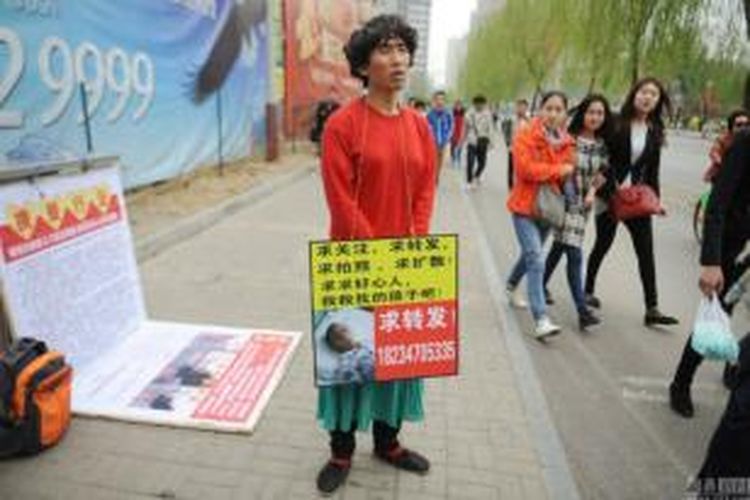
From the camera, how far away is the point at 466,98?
60.8 meters

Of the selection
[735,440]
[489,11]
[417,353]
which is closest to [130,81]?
[417,353]

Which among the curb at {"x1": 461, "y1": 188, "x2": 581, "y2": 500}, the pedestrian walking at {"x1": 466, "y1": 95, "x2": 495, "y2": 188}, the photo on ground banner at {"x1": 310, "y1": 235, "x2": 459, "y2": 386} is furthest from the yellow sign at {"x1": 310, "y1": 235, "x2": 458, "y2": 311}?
the pedestrian walking at {"x1": 466, "y1": 95, "x2": 495, "y2": 188}

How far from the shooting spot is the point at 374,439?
3146mm

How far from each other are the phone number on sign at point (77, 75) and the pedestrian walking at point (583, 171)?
16.9 feet

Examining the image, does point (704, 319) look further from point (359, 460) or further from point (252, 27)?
point (252, 27)

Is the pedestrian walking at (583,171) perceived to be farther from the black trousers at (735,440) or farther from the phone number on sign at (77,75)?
the phone number on sign at (77,75)

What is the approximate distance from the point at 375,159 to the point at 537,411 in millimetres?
1997

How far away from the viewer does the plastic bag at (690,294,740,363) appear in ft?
10.3

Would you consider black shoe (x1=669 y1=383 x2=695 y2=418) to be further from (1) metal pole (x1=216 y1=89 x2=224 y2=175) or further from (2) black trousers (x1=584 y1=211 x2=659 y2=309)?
(1) metal pole (x1=216 y1=89 x2=224 y2=175)

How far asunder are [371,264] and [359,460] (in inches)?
44.8

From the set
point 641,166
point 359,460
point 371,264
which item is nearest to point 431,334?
point 371,264

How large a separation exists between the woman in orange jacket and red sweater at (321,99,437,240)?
7.42ft

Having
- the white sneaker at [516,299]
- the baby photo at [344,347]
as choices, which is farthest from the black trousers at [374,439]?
the white sneaker at [516,299]

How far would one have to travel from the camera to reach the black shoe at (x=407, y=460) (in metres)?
3.05
